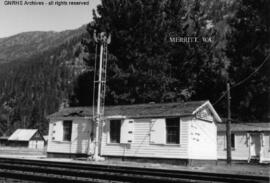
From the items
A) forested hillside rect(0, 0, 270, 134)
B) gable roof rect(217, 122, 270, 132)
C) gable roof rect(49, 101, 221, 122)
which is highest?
forested hillside rect(0, 0, 270, 134)

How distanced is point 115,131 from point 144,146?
97.6 inches

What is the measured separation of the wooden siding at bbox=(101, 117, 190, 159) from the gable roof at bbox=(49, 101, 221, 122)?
0.44m

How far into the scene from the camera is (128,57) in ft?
123

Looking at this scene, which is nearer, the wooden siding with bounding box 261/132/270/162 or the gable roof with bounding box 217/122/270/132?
the wooden siding with bounding box 261/132/270/162

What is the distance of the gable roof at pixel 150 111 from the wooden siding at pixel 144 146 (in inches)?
17.3

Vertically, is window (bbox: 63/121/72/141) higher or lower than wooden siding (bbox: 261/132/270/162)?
higher

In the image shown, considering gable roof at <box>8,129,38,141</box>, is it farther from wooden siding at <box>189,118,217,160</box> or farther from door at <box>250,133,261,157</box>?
wooden siding at <box>189,118,217,160</box>

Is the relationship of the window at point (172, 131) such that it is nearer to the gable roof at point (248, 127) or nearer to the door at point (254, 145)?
the gable roof at point (248, 127)

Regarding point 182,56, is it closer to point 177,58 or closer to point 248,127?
point 177,58

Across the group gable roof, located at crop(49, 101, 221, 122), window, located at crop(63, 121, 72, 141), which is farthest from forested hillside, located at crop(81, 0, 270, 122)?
window, located at crop(63, 121, 72, 141)

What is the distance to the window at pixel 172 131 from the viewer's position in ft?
71.0

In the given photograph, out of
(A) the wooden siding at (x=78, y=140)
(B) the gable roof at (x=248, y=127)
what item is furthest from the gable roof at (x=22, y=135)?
(A) the wooden siding at (x=78, y=140)

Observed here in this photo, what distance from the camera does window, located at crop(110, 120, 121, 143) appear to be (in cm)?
2397

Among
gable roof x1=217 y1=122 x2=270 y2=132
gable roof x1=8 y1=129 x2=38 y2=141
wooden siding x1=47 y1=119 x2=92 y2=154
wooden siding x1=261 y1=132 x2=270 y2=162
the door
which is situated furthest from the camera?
gable roof x1=8 y1=129 x2=38 y2=141
